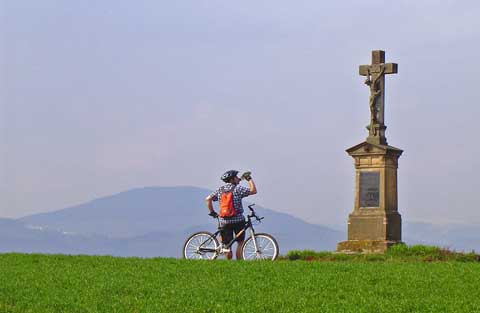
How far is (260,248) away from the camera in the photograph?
20.0 metres

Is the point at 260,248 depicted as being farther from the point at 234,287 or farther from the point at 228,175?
the point at 234,287

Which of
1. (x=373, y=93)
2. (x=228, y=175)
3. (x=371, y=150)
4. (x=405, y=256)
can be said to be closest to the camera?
(x=228, y=175)

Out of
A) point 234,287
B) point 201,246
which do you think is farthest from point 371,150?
point 234,287

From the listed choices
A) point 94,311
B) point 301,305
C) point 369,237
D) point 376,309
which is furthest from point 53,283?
point 369,237

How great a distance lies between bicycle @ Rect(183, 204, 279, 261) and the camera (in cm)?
1991

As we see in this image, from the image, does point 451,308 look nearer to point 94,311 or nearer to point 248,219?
point 94,311

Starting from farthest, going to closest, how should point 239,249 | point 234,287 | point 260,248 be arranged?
point 239,249 < point 260,248 < point 234,287

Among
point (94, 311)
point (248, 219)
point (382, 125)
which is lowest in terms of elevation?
point (94, 311)

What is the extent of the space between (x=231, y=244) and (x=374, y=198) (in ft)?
29.4

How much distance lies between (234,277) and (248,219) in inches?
204

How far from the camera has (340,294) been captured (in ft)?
44.6

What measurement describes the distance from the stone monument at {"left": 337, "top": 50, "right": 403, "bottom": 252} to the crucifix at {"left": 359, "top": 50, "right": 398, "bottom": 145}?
33 centimetres

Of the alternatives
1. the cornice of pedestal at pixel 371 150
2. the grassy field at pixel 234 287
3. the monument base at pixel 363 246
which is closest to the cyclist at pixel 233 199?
Answer: the grassy field at pixel 234 287

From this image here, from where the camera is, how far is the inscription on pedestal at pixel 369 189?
93.6 ft
